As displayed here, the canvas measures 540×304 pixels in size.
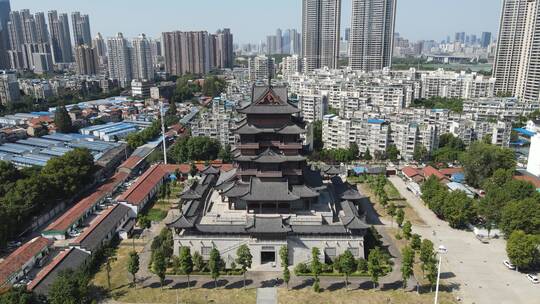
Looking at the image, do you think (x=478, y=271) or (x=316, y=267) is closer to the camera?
(x=316, y=267)

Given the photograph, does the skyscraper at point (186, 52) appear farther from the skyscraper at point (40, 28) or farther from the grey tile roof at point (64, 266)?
the grey tile roof at point (64, 266)

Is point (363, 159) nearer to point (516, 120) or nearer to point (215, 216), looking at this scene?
point (215, 216)

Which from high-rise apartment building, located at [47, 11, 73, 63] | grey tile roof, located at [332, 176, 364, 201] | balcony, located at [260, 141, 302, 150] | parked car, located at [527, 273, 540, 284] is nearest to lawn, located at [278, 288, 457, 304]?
parked car, located at [527, 273, 540, 284]

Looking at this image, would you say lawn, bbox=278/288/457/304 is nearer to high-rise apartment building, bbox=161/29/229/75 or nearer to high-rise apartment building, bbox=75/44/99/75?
high-rise apartment building, bbox=161/29/229/75

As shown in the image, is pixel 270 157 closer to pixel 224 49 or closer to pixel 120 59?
pixel 120 59

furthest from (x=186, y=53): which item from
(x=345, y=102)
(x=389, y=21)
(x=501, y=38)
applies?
(x=501, y=38)

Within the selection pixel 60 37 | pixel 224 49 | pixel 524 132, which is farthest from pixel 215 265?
pixel 60 37
